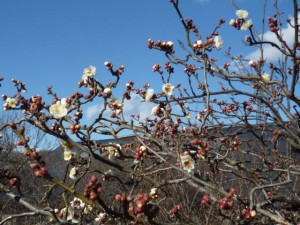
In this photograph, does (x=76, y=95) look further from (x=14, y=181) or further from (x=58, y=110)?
(x=14, y=181)

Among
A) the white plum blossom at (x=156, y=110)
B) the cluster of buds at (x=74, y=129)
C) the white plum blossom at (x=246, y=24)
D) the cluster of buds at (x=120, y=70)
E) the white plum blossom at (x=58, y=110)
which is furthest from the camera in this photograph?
the white plum blossom at (x=246, y=24)

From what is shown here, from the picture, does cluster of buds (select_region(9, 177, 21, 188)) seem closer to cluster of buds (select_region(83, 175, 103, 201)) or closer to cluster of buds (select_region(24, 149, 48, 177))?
cluster of buds (select_region(24, 149, 48, 177))

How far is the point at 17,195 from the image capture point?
2348 mm

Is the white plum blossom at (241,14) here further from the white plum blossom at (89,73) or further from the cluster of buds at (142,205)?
the cluster of buds at (142,205)

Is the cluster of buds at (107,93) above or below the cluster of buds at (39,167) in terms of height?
above

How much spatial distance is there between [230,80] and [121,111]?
4.35ft

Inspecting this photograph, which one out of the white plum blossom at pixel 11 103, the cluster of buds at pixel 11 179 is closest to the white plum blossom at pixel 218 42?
the white plum blossom at pixel 11 103

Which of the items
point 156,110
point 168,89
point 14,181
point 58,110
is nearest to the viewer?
point 14,181

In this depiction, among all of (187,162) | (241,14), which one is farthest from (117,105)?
(241,14)

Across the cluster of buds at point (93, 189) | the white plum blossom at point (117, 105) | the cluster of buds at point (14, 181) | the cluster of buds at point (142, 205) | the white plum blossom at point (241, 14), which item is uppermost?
the white plum blossom at point (241, 14)

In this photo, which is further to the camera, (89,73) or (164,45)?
(164,45)

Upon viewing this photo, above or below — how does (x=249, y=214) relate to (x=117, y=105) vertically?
below

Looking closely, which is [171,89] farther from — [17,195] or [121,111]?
[17,195]

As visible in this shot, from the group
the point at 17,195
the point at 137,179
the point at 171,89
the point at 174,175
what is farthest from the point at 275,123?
the point at 174,175
